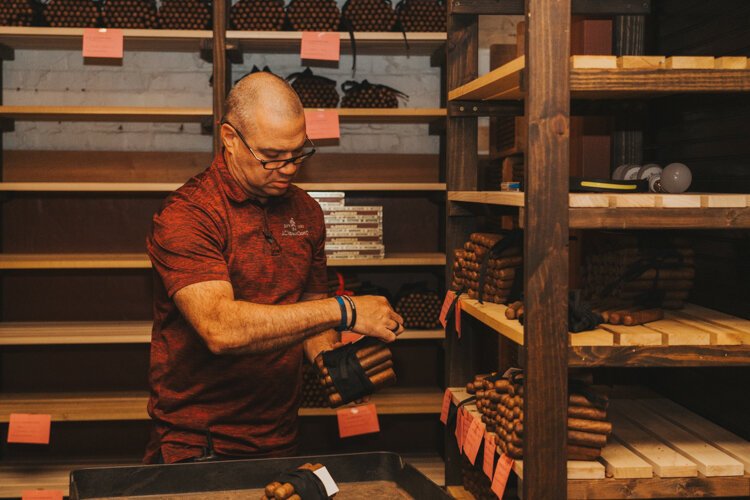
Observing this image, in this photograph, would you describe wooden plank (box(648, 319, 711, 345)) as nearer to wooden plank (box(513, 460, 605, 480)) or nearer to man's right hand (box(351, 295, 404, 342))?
wooden plank (box(513, 460, 605, 480))

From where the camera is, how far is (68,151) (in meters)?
4.52

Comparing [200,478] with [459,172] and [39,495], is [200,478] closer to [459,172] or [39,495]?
[459,172]

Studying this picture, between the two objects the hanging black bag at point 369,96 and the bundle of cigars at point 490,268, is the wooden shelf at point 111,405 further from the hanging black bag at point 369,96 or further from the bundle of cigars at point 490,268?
the hanging black bag at point 369,96

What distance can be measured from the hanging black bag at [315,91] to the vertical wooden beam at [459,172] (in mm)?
1059

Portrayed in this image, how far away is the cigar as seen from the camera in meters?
2.21

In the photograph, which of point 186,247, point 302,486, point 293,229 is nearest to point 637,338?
point 302,486

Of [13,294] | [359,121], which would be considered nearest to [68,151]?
[13,294]

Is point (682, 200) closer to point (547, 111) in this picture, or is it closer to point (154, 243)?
point (547, 111)

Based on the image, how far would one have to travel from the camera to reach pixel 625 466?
2.08 metres

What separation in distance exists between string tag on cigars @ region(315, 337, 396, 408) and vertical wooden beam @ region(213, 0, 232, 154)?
2165 millimetres

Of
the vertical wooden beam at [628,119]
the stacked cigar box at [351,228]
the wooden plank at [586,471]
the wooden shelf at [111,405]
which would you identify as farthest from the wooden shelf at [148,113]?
the wooden plank at [586,471]

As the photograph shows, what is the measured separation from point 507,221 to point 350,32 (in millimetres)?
1219

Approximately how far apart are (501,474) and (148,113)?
2.59m

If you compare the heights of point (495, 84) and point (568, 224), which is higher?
point (495, 84)
